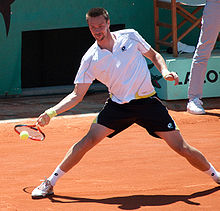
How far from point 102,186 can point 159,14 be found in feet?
18.3

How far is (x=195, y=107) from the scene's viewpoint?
28.5 ft

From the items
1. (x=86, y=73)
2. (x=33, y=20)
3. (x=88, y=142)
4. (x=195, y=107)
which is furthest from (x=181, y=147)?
(x=33, y=20)

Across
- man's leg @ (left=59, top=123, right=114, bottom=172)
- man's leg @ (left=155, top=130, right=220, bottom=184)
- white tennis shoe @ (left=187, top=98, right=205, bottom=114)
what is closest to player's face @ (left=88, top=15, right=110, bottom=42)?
man's leg @ (left=59, top=123, right=114, bottom=172)

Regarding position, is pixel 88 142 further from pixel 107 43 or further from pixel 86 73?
pixel 107 43

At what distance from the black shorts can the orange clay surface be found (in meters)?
0.63

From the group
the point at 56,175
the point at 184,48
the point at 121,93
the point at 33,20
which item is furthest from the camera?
the point at 184,48

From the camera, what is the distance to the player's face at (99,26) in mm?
4980

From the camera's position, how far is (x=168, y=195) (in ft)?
17.8

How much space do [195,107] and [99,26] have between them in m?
3.94

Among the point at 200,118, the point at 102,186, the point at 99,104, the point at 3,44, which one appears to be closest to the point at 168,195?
the point at 102,186

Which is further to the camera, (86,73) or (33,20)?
(33,20)

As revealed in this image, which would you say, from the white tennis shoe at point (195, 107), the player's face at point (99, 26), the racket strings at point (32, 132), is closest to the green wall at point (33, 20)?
the white tennis shoe at point (195, 107)

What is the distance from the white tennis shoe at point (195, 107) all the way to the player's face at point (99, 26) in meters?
3.85

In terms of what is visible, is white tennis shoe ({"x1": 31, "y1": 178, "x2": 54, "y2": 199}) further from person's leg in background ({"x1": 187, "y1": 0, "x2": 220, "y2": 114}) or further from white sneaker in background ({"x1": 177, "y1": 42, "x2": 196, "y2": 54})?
white sneaker in background ({"x1": 177, "y1": 42, "x2": 196, "y2": 54})
